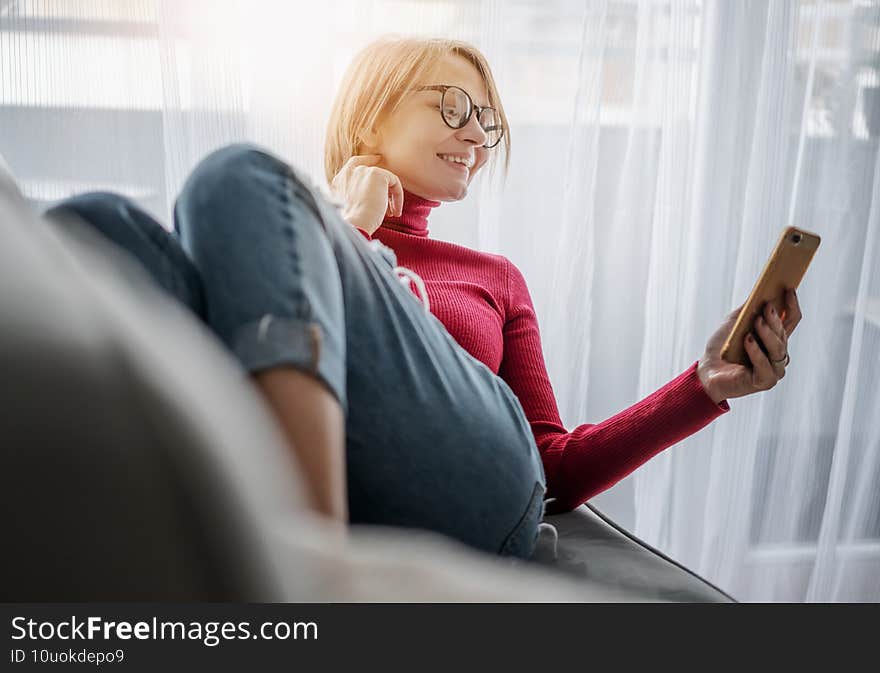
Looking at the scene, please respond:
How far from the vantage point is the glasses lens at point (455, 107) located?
1.17m

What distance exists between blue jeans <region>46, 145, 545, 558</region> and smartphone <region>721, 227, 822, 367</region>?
312 mm

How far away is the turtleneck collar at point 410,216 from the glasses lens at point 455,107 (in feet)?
0.37

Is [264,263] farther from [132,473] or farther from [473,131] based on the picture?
[473,131]

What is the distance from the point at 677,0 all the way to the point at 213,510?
4.57 ft

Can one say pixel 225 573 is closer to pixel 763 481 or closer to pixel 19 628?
pixel 19 628

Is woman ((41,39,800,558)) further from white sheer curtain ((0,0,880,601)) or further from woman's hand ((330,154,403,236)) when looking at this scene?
white sheer curtain ((0,0,880,601))

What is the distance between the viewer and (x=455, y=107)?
117 cm

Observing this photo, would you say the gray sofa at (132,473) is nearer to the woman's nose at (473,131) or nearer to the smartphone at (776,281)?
the smartphone at (776,281)

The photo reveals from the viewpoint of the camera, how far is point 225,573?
0.41 m

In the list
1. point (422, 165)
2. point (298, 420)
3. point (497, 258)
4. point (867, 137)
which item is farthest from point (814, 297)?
point (298, 420)

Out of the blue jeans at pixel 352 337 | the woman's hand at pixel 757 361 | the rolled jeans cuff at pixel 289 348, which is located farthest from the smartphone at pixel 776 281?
the rolled jeans cuff at pixel 289 348

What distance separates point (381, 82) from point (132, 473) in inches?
34.5

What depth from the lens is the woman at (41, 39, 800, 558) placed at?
1.86 feet

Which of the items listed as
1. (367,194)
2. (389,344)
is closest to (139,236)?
Result: (389,344)
